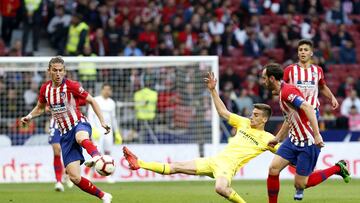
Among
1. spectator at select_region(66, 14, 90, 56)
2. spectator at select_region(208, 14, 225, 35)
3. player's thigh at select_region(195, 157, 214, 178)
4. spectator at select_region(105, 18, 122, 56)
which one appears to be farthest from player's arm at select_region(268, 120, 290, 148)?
spectator at select_region(208, 14, 225, 35)

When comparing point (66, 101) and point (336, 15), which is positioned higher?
point (336, 15)

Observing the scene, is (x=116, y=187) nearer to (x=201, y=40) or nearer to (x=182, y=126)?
(x=182, y=126)

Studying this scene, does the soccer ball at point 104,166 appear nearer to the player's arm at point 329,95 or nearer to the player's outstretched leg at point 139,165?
the player's outstretched leg at point 139,165

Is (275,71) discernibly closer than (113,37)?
Yes

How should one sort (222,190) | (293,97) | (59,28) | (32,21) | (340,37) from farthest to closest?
(340,37)
(59,28)
(32,21)
(222,190)
(293,97)

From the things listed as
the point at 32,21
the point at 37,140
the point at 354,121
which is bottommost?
the point at 37,140

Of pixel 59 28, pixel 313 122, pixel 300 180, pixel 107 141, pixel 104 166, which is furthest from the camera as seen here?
pixel 59 28

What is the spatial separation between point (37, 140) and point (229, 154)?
9602 millimetres

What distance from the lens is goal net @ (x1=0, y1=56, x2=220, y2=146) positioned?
67.8 ft

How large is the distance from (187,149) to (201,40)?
19.9 ft

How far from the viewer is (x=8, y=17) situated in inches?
983

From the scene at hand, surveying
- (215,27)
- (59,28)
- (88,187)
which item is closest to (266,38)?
(215,27)

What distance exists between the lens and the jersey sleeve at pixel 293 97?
432 inches

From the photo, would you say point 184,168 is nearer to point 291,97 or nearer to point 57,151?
point 291,97
